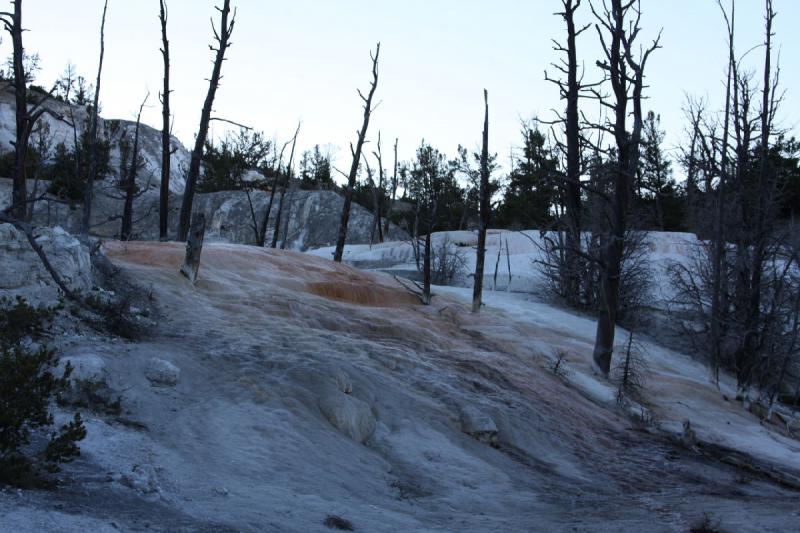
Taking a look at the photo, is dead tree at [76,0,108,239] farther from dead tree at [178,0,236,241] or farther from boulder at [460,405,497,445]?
→ boulder at [460,405,497,445]

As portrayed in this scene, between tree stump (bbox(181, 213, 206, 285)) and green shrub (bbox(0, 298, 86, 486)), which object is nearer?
green shrub (bbox(0, 298, 86, 486))

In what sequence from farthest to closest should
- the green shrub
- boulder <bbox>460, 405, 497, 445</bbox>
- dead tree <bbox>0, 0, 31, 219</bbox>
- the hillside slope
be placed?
dead tree <bbox>0, 0, 31, 219</bbox>
boulder <bbox>460, 405, 497, 445</bbox>
the hillside slope
the green shrub

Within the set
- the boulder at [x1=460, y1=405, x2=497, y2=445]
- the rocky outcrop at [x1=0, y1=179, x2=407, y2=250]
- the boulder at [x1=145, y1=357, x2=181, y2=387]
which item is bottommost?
the boulder at [x1=460, y1=405, x2=497, y2=445]

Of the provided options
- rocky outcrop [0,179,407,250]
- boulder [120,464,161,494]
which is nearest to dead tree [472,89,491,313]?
boulder [120,464,161,494]

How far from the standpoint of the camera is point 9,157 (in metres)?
37.7

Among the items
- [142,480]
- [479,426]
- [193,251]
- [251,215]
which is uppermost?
[251,215]

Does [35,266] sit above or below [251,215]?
below

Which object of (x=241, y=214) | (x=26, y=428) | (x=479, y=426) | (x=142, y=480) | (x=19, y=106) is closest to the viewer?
(x=26, y=428)

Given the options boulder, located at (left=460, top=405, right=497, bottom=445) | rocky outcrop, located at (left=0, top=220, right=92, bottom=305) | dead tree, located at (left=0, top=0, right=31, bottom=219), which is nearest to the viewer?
rocky outcrop, located at (left=0, top=220, right=92, bottom=305)

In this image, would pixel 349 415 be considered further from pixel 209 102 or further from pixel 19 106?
pixel 209 102

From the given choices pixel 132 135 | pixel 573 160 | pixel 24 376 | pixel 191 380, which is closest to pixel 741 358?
pixel 573 160

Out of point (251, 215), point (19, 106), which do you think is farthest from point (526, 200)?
point (19, 106)

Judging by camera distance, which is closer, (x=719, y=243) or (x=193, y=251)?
(x=193, y=251)

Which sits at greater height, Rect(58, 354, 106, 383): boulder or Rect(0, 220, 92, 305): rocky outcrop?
Rect(0, 220, 92, 305): rocky outcrop
